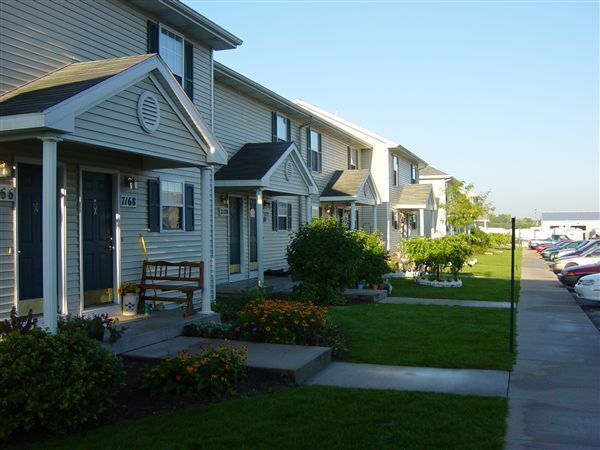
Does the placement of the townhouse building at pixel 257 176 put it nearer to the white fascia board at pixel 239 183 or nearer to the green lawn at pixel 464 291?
the white fascia board at pixel 239 183

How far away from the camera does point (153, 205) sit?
11141 mm

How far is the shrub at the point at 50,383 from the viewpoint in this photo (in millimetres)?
4953

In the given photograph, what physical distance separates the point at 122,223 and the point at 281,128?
10227 mm

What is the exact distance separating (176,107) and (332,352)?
454 centimetres

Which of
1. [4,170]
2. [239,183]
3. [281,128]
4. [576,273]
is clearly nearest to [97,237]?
[4,170]

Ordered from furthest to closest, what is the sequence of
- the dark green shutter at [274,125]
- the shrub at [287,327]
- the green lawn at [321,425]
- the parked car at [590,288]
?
the dark green shutter at [274,125]
the parked car at [590,288]
the shrub at [287,327]
the green lawn at [321,425]

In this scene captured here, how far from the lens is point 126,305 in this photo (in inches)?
392

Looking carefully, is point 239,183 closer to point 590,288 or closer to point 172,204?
point 172,204

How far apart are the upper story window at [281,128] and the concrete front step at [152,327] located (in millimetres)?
9871

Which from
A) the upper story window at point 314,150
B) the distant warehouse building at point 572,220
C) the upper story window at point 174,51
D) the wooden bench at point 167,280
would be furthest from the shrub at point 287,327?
the distant warehouse building at point 572,220

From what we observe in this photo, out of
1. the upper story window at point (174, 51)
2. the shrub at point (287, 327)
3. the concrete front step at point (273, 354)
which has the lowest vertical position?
the concrete front step at point (273, 354)

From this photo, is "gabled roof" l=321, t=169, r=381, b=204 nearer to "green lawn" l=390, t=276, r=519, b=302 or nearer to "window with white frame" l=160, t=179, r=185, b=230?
"green lawn" l=390, t=276, r=519, b=302

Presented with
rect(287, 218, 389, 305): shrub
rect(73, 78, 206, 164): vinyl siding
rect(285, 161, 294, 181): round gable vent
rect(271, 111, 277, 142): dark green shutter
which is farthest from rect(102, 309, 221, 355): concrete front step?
rect(271, 111, 277, 142): dark green shutter

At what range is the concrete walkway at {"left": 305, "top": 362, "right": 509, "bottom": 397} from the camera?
6695 millimetres
